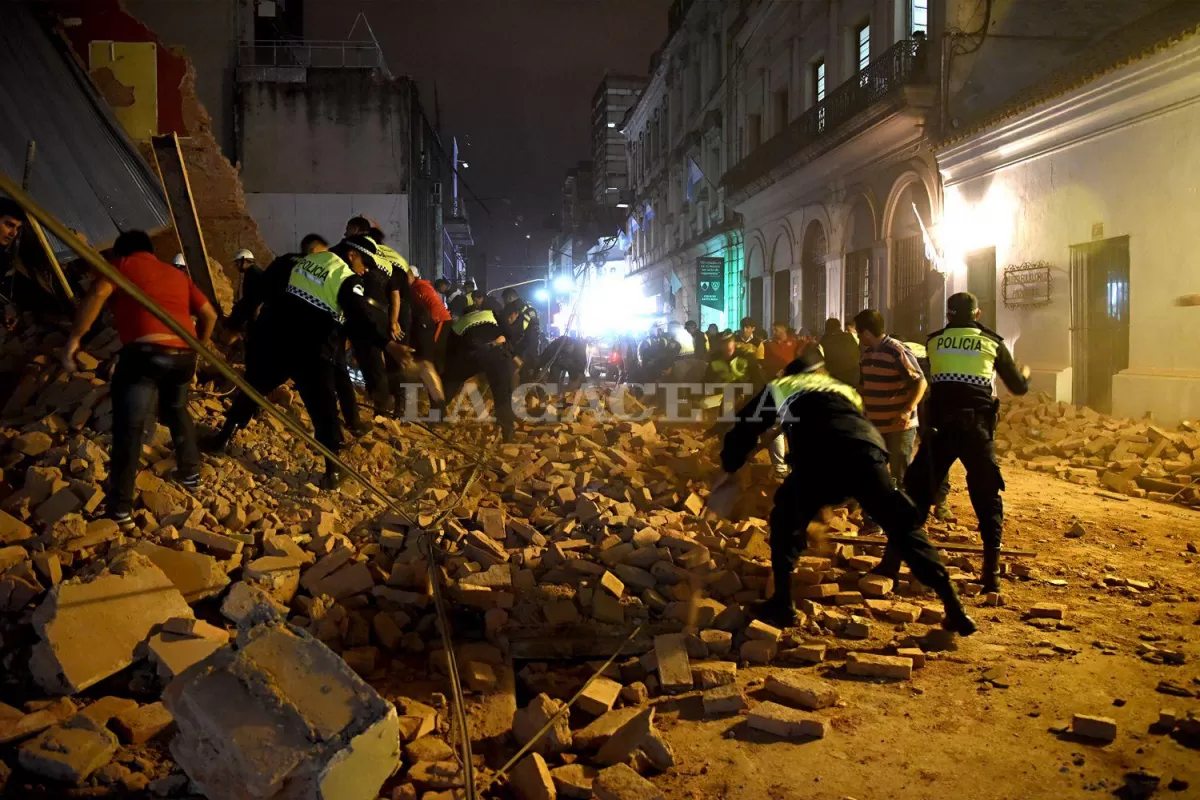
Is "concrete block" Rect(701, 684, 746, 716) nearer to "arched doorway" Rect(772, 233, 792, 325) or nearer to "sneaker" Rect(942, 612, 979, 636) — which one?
"sneaker" Rect(942, 612, 979, 636)

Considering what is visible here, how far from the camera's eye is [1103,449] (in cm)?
995

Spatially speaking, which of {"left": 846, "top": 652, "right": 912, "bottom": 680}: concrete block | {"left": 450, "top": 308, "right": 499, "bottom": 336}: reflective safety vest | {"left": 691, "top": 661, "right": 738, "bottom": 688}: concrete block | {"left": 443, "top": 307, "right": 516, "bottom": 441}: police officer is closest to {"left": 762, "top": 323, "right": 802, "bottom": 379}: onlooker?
{"left": 443, "top": 307, "right": 516, "bottom": 441}: police officer

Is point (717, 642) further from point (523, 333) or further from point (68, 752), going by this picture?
point (523, 333)

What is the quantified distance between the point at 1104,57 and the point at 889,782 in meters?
12.6

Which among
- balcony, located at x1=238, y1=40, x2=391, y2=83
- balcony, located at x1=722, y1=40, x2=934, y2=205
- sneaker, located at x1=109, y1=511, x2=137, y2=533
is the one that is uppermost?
balcony, located at x1=238, y1=40, x2=391, y2=83

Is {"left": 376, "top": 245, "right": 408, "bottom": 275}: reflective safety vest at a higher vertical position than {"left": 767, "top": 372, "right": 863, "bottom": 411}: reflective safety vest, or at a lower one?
higher

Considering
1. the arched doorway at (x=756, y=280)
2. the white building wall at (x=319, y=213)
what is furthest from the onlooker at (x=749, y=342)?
the white building wall at (x=319, y=213)

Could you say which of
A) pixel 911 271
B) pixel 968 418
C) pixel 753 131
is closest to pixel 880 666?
pixel 968 418

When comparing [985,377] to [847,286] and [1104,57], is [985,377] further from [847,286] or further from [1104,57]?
[847,286]

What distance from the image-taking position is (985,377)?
544 cm

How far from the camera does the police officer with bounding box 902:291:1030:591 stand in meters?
5.25

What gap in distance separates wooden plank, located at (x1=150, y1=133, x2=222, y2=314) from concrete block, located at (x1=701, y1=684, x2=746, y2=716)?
6.77 metres

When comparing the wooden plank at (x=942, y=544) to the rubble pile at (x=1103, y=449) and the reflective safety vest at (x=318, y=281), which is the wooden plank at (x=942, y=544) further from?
the reflective safety vest at (x=318, y=281)

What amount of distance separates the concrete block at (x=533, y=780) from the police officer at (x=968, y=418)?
3036 millimetres
